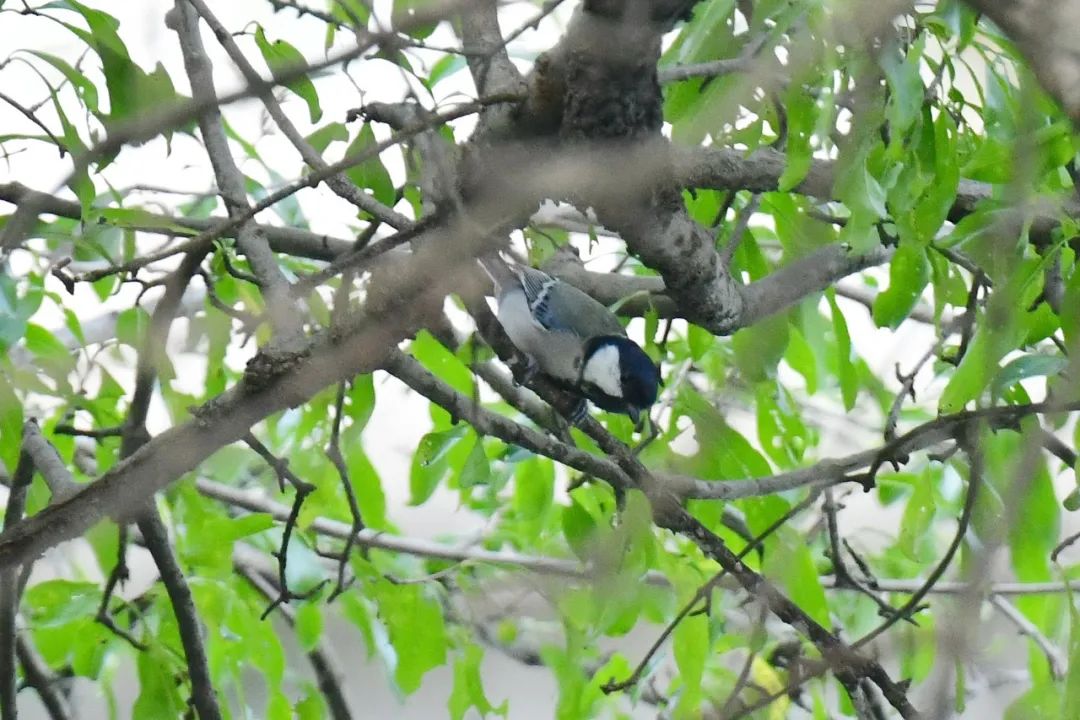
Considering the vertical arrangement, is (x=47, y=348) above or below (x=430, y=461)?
above

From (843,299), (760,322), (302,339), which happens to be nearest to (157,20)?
(302,339)

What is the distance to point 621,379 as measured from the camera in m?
1.43

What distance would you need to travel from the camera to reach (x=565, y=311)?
1.68 m

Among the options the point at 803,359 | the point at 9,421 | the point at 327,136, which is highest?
the point at 327,136

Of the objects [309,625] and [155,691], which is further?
[309,625]

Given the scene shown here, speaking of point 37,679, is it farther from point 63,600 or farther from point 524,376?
point 524,376

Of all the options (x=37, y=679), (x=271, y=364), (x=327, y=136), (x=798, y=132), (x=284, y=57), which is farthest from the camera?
(x=37, y=679)

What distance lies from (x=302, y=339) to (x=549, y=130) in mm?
280

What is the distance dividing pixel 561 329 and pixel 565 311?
28 mm

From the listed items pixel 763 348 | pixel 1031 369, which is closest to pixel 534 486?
pixel 763 348

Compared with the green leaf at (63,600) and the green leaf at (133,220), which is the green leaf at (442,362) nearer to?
the green leaf at (133,220)

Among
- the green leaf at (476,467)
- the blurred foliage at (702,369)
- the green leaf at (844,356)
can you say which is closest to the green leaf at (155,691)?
the blurred foliage at (702,369)

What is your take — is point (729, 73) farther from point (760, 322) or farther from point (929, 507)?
point (929, 507)

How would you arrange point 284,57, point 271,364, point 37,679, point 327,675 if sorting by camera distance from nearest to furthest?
1. point 271,364
2. point 284,57
3. point 37,679
4. point 327,675
